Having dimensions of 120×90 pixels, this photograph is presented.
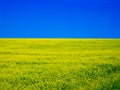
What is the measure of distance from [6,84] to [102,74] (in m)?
4.80

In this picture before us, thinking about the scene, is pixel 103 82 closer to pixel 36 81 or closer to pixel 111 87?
pixel 111 87

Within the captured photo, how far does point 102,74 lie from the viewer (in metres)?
12.0

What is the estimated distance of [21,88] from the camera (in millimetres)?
8945

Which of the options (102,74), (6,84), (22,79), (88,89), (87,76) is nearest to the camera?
(88,89)

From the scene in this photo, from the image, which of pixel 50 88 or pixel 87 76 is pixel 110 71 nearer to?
pixel 87 76

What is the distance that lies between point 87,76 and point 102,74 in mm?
1096

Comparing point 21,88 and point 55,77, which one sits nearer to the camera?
point 21,88

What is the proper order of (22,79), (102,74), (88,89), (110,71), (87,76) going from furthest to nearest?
(110,71)
(102,74)
(87,76)
(22,79)
(88,89)

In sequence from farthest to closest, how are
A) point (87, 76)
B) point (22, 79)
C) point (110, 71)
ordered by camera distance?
point (110, 71), point (87, 76), point (22, 79)

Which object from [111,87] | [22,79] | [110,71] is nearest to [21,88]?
[22,79]

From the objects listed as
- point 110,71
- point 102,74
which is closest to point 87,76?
point 102,74

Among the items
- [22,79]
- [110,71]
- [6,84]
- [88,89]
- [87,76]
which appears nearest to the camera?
[88,89]

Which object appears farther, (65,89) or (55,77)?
(55,77)

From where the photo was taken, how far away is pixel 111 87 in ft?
30.1
